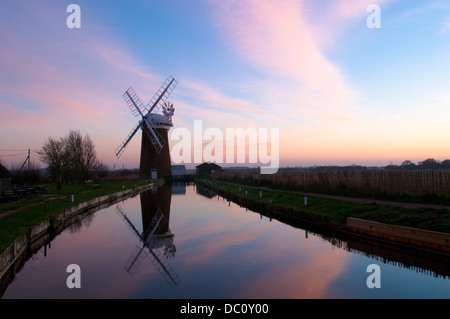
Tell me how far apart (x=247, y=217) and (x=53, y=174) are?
1469 inches

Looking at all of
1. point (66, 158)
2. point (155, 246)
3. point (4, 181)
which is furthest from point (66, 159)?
point (155, 246)

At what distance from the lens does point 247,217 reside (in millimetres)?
17531

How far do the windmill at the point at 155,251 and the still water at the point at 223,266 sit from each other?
3 centimetres

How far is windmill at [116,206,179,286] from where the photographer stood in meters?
8.43

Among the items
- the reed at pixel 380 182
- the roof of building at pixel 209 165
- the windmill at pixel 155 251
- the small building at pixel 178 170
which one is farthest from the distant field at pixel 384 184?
the small building at pixel 178 170

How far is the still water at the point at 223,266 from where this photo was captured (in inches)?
271

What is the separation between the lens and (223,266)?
8.66 m

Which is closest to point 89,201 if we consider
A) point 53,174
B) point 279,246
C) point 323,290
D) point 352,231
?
point 279,246

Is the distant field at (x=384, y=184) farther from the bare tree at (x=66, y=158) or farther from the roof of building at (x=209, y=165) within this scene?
the roof of building at (x=209, y=165)

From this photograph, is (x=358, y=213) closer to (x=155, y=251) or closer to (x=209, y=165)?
(x=155, y=251)

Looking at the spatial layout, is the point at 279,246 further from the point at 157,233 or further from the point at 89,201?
the point at 89,201

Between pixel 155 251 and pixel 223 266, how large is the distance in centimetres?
289

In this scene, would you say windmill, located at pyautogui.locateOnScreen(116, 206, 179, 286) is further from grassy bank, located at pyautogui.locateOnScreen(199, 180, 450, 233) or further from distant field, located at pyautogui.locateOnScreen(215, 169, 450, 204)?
distant field, located at pyautogui.locateOnScreen(215, 169, 450, 204)

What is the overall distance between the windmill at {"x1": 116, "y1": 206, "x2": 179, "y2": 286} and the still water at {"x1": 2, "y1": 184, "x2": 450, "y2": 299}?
0.03 meters
